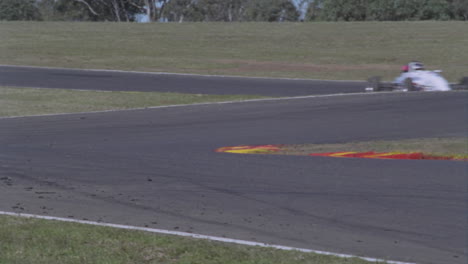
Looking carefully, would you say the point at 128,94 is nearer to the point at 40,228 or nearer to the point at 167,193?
the point at 167,193

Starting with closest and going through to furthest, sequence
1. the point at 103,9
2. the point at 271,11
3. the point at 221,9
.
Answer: the point at 103,9 < the point at 271,11 < the point at 221,9

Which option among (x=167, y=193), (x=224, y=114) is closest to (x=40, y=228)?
(x=167, y=193)

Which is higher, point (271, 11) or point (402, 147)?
point (402, 147)

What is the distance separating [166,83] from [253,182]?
787 inches

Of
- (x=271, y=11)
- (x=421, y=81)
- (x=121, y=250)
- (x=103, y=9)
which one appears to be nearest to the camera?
(x=121, y=250)

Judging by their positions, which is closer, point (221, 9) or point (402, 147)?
point (402, 147)

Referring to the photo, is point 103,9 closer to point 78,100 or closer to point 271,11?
point 271,11

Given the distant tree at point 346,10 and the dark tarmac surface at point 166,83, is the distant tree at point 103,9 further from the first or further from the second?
the dark tarmac surface at point 166,83

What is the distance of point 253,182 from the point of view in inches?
402

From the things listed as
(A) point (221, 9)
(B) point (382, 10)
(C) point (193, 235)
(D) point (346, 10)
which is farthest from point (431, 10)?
(C) point (193, 235)

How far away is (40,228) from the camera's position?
7.26 m

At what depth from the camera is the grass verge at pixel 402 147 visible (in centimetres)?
1327

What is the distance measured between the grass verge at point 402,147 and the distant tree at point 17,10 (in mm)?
76649

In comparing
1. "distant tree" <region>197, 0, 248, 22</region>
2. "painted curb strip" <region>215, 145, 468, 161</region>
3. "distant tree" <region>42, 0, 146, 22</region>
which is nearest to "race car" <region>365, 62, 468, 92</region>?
"painted curb strip" <region>215, 145, 468, 161</region>
